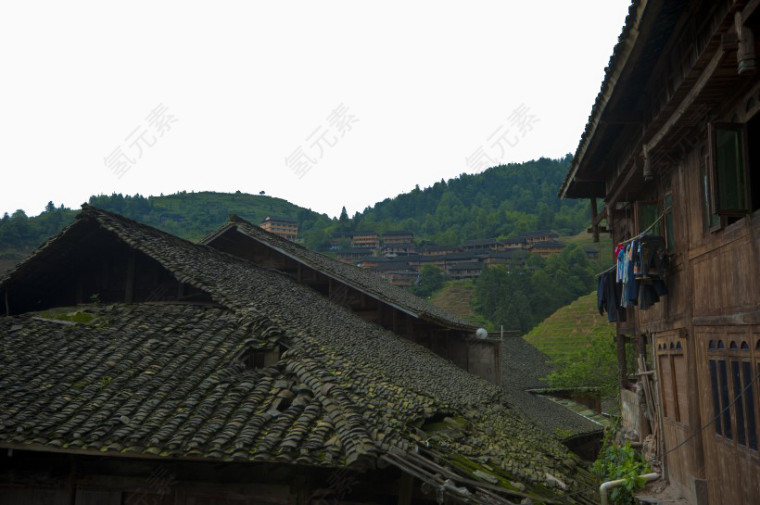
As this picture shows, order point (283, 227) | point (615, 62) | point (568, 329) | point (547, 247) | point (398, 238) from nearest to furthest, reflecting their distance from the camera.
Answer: point (615, 62), point (568, 329), point (547, 247), point (283, 227), point (398, 238)

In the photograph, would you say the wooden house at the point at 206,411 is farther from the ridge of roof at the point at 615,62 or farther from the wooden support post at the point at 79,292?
the ridge of roof at the point at 615,62

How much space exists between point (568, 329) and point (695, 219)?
56.0m

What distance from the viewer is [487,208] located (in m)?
158

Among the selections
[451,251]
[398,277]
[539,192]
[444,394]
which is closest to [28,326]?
[444,394]

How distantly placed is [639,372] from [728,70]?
9208 mm

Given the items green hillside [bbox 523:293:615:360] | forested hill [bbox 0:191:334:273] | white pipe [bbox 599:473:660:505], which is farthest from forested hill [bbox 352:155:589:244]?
white pipe [bbox 599:473:660:505]

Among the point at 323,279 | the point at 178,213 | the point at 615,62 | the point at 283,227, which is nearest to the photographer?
the point at 615,62

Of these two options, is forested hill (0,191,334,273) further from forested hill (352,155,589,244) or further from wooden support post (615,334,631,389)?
wooden support post (615,334,631,389)

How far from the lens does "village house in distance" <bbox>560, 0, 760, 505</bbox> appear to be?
25.4 feet

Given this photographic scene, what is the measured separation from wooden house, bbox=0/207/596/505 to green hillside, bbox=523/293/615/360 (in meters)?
48.2

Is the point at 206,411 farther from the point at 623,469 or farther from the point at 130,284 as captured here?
the point at 623,469

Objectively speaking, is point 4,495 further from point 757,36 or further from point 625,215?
point 625,215

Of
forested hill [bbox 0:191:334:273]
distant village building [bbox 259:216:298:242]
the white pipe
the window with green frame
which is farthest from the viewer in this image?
distant village building [bbox 259:216:298:242]

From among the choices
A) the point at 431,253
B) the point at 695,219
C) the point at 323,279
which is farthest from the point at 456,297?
the point at 695,219
